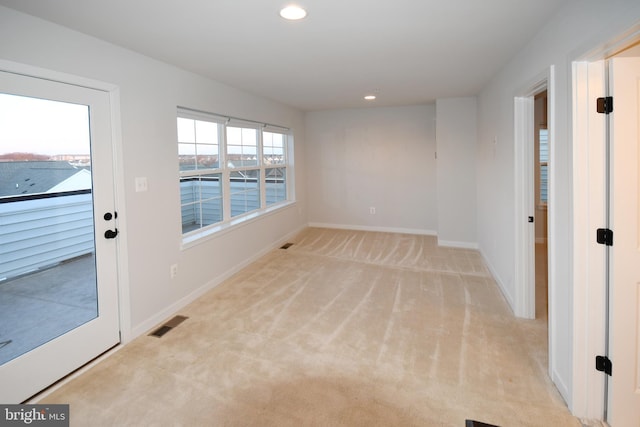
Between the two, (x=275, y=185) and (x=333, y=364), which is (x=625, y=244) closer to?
(x=333, y=364)

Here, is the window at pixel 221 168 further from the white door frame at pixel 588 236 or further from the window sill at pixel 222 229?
the white door frame at pixel 588 236

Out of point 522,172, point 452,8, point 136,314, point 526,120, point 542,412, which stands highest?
point 452,8

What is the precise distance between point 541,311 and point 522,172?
1309 millimetres

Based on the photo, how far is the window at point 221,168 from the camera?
3869 mm

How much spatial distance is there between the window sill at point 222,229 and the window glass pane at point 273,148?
815mm

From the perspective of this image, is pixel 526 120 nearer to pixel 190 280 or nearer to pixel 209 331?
pixel 209 331

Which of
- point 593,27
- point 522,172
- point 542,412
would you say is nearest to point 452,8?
point 593,27

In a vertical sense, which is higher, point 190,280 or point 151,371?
point 190,280

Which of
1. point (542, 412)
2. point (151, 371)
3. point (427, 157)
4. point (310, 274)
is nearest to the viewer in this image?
point (542, 412)

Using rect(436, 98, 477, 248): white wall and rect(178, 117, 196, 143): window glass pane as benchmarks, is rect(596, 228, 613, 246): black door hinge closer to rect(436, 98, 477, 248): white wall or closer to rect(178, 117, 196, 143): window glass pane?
rect(178, 117, 196, 143): window glass pane

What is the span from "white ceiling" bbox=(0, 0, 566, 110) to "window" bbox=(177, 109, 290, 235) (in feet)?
2.11

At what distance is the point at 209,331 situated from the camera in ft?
9.91

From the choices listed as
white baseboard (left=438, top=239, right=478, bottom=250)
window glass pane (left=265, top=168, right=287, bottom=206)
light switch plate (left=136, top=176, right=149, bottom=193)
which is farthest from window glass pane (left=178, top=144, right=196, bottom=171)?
white baseboard (left=438, top=239, right=478, bottom=250)

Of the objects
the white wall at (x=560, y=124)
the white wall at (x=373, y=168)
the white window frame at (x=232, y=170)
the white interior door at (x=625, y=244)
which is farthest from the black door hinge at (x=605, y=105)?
the white wall at (x=373, y=168)
